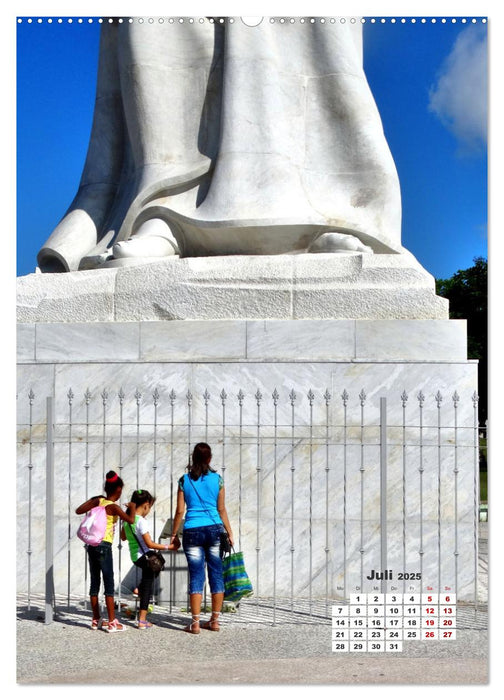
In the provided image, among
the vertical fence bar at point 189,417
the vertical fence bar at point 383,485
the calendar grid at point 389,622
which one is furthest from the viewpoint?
the vertical fence bar at point 189,417

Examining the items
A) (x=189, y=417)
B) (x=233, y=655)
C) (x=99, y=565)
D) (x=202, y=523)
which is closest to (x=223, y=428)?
(x=189, y=417)

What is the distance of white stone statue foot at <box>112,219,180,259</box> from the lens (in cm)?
933

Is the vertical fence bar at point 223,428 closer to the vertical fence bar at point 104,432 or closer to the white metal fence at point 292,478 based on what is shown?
the white metal fence at point 292,478

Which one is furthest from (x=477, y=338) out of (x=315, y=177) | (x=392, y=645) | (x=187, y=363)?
(x=392, y=645)

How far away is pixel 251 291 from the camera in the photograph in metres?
8.81

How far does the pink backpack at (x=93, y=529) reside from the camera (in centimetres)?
721

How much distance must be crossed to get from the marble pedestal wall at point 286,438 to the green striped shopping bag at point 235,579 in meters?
0.52

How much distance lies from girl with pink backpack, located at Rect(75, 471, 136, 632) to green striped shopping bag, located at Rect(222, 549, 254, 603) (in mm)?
718

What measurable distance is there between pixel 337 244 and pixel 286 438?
1919 millimetres

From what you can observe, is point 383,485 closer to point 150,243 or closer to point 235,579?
point 235,579

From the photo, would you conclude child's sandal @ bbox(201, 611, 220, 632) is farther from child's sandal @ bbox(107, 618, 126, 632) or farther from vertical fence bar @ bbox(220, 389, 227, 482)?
vertical fence bar @ bbox(220, 389, 227, 482)

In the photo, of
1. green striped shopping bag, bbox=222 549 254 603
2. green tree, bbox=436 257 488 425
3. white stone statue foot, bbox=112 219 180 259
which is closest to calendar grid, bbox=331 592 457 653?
green striped shopping bag, bbox=222 549 254 603

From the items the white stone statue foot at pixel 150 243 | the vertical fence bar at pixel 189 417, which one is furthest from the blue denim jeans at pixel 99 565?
the white stone statue foot at pixel 150 243

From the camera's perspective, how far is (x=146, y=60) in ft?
32.4
